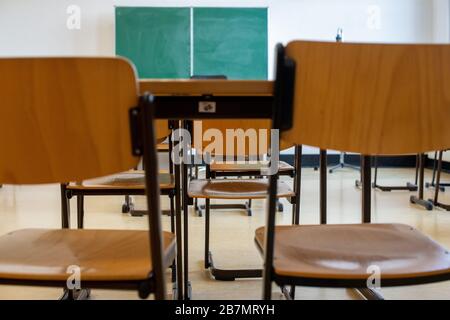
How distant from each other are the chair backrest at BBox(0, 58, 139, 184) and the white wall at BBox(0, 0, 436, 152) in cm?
514

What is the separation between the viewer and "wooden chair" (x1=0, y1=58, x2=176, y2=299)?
0.80m

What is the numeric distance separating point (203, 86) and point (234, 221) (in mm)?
2155

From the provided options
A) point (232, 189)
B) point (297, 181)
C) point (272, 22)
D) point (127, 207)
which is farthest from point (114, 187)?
point (272, 22)

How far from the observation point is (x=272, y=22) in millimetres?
5918

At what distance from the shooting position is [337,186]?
14.6ft

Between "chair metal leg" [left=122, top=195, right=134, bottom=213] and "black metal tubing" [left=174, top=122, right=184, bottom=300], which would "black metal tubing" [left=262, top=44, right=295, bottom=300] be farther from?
"chair metal leg" [left=122, top=195, right=134, bottom=213]

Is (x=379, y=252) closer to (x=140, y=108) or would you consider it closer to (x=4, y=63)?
(x=140, y=108)

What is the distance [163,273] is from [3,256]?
1.22 ft

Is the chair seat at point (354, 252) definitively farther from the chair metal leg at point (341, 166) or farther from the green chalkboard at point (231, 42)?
the green chalkboard at point (231, 42)

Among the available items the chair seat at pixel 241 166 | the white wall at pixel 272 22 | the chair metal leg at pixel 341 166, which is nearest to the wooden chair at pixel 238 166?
the chair seat at pixel 241 166

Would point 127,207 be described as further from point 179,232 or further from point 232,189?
point 179,232

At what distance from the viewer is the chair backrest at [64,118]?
2.61 ft

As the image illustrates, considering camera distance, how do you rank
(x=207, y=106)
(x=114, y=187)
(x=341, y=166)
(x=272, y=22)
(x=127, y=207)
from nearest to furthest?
(x=207, y=106) < (x=114, y=187) < (x=127, y=207) < (x=341, y=166) < (x=272, y=22)
